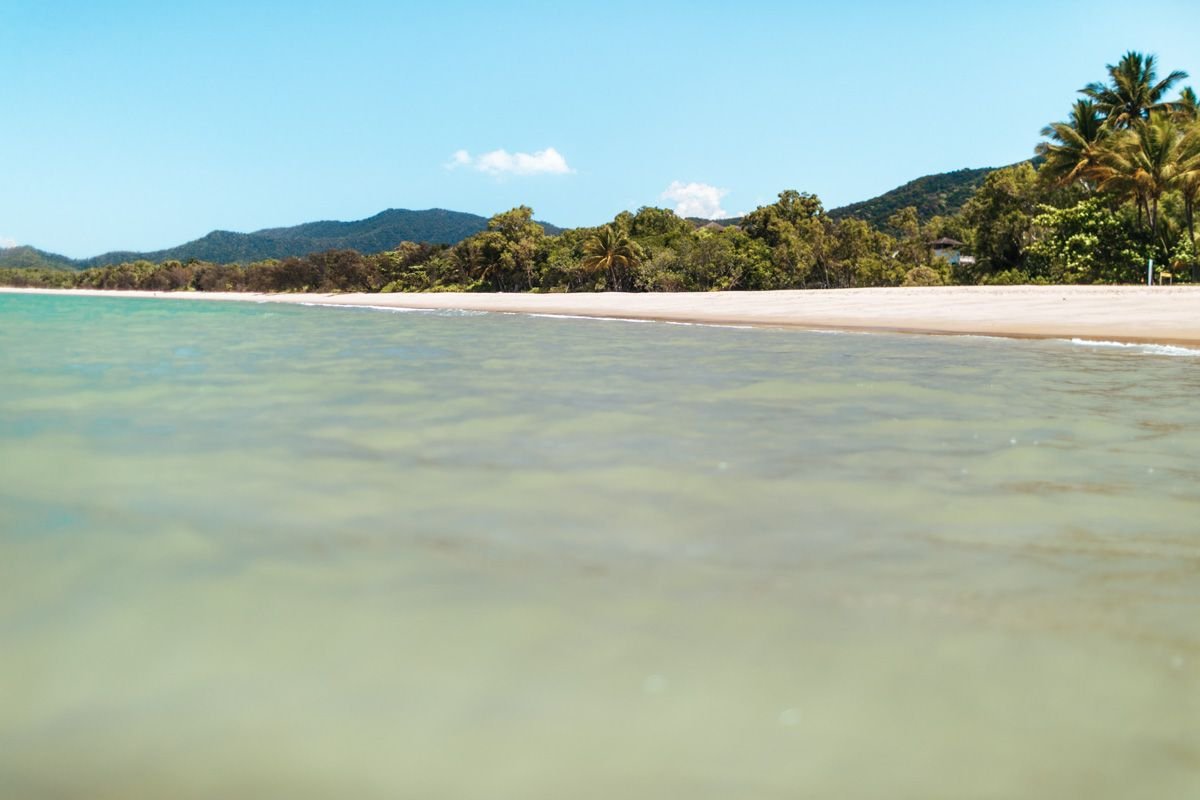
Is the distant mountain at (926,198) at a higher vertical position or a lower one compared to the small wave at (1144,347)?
higher

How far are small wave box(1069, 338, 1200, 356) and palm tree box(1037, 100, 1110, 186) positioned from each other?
22438mm

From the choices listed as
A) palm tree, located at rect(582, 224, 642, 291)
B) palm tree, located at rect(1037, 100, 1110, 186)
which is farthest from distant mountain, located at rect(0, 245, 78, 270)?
palm tree, located at rect(1037, 100, 1110, 186)

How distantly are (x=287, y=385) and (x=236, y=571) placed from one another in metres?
5.50

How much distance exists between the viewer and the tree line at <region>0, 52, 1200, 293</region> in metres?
29.4

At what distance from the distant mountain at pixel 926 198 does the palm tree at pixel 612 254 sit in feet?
262

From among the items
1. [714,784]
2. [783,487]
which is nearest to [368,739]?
[714,784]

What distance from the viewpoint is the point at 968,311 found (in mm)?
19203

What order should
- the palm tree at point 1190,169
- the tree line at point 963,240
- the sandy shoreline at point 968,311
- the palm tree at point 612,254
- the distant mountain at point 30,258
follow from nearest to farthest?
the sandy shoreline at point 968,311, the palm tree at point 1190,169, the tree line at point 963,240, the palm tree at point 612,254, the distant mountain at point 30,258

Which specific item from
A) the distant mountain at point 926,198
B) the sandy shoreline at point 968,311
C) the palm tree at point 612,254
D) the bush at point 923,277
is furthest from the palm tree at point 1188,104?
the distant mountain at point 926,198

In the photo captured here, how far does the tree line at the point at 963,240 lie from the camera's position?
29438 millimetres

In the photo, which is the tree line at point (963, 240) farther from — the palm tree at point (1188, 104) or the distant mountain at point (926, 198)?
the distant mountain at point (926, 198)

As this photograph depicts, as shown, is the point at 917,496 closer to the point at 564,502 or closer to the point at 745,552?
the point at 745,552

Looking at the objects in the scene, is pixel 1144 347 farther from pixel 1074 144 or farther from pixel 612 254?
pixel 612 254

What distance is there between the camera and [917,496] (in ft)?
12.1
